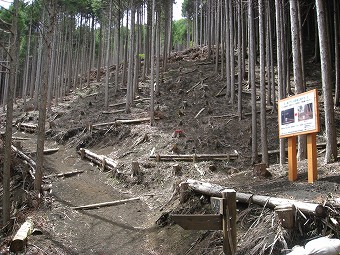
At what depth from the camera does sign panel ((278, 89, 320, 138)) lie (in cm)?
636

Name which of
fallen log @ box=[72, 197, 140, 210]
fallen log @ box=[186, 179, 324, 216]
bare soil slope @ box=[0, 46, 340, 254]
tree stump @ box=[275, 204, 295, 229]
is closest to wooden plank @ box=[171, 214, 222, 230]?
bare soil slope @ box=[0, 46, 340, 254]

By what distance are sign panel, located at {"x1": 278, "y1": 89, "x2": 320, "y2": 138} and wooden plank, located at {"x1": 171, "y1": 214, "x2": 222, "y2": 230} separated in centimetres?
322

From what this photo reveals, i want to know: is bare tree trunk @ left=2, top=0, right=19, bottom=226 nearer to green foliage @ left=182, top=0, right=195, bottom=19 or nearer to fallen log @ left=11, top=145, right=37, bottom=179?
fallen log @ left=11, top=145, right=37, bottom=179

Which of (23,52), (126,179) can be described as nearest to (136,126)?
(126,179)

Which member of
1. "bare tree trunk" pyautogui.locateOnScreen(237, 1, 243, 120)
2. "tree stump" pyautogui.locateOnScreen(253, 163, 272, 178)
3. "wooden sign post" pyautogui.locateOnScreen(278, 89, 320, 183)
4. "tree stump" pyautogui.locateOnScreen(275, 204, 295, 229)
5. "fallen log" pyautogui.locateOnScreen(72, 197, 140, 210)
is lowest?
"fallen log" pyautogui.locateOnScreen(72, 197, 140, 210)

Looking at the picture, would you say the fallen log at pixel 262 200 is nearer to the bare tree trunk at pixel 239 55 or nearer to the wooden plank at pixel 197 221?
the wooden plank at pixel 197 221

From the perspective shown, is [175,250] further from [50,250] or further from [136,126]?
[136,126]

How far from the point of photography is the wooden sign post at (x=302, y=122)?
6396 millimetres

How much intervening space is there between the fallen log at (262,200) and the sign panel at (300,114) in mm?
1963

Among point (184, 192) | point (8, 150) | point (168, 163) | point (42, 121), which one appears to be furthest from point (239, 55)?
point (8, 150)

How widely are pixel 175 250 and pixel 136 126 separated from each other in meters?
11.6

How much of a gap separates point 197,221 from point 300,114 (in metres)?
3.99

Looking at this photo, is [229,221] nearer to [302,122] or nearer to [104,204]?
[302,122]

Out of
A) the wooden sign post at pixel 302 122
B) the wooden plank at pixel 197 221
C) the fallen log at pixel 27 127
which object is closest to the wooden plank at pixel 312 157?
the wooden sign post at pixel 302 122
